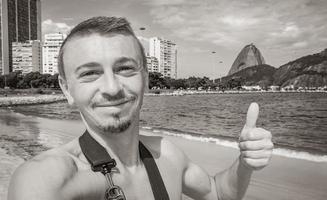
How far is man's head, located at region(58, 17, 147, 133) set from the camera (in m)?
1.02

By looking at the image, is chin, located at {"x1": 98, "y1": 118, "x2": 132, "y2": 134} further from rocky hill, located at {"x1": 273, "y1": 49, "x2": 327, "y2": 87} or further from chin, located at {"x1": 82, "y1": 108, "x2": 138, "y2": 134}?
rocky hill, located at {"x1": 273, "y1": 49, "x2": 327, "y2": 87}

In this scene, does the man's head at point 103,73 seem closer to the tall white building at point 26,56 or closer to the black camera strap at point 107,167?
the black camera strap at point 107,167

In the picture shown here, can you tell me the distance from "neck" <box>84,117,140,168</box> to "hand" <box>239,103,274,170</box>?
0.37m

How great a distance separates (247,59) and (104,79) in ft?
602

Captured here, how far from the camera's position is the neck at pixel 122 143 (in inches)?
42.5

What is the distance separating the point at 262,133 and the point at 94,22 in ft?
2.14

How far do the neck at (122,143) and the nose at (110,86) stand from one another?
0.44ft

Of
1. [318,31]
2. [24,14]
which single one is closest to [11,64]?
[24,14]

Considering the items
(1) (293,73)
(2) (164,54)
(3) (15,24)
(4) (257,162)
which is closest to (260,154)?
(4) (257,162)

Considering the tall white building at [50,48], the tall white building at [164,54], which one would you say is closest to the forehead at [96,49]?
the tall white building at [50,48]

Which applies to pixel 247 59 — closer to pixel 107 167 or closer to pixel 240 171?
pixel 240 171

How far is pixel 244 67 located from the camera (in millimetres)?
167625

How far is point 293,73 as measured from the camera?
132m

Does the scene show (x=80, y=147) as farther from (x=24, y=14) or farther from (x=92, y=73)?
(x=24, y=14)
